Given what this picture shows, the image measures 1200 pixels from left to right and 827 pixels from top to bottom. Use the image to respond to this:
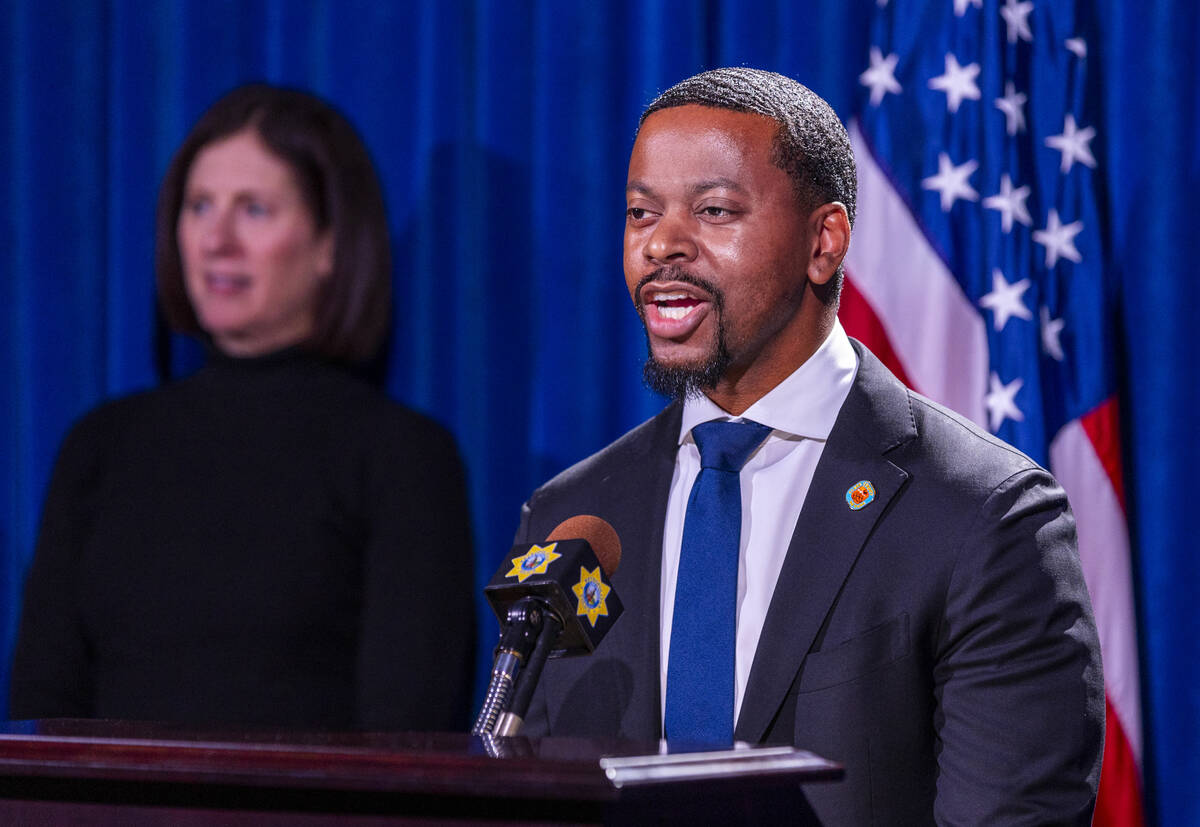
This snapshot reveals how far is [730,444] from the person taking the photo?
1.65m

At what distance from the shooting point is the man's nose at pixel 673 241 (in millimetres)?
1619

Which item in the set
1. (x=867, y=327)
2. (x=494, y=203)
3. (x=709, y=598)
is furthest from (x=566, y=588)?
(x=494, y=203)

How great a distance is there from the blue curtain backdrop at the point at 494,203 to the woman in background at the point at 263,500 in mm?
254

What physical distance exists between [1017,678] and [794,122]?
2.37 feet

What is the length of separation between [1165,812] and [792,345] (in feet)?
3.22

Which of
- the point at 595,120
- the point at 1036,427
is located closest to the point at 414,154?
the point at 595,120

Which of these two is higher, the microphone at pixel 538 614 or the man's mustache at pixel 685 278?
the man's mustache at pixel 685 278

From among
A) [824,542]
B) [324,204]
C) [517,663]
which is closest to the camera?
[517,663]

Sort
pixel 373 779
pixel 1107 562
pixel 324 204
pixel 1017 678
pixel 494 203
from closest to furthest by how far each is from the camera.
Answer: pixel 373 779 → pixel 1017 678 → pixel 1107 562 → pixel 324 204 → pixel 494 203

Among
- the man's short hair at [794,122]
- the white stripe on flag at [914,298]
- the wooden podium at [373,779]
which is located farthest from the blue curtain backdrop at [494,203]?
the wooden podium at [373,779]

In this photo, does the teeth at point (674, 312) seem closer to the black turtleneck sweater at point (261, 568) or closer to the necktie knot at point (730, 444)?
the necktie knot at point (730, 444)

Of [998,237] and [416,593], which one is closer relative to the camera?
[416,593]

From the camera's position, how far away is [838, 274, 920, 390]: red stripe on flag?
2.19 metres

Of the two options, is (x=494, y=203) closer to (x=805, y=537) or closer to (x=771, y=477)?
(x=771, y=477)
